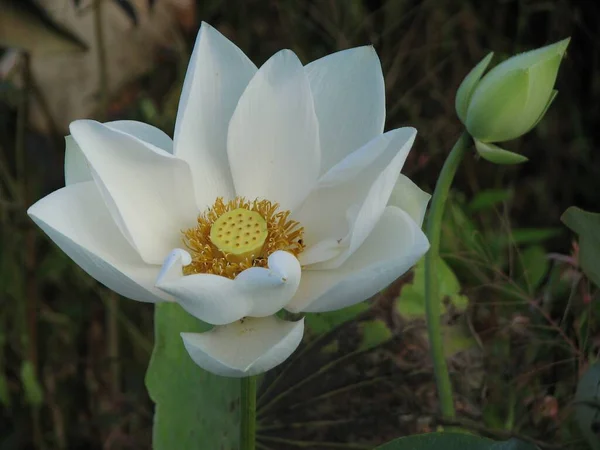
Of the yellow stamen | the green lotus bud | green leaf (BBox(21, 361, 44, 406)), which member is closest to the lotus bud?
the green lotus bud

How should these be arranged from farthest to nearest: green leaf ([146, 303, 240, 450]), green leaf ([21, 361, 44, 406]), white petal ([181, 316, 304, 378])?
1. green leaf ([21, 361, 44, 406])
2. green leaf ([146, 303, 240, 450])
3. white petal ([181, 316, 304, 378])

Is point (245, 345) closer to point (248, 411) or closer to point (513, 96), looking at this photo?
point (248, 411)

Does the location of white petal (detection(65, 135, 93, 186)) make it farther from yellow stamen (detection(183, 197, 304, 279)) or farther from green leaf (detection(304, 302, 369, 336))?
green leaf (detection(304, 302, 369, 336))

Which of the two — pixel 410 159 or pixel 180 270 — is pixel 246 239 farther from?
pixel 410 159

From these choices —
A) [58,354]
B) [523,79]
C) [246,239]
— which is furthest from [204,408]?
[58,354]

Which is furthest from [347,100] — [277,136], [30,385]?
[30,385]

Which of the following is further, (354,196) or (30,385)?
(30,385)

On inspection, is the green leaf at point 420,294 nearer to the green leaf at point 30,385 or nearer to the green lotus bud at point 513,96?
the green lotus bud at point 513,96
